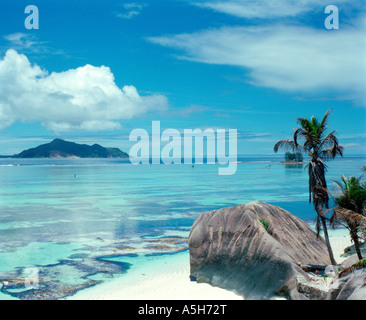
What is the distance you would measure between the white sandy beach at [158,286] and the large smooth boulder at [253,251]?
767mm

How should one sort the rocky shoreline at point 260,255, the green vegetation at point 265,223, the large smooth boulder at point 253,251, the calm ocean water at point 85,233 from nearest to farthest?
the rocky shoreline at point 260,255 → the large smooth boulder at point 253,251 → the green vegetation at point 265,223 → the calm ocean water at point 85,233

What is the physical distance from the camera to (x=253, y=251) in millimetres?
16500

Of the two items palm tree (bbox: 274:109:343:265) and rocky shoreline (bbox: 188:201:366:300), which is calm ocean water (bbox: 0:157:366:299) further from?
palm tree (bbox: 274:109:343:265)

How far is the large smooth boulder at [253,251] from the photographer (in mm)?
15406

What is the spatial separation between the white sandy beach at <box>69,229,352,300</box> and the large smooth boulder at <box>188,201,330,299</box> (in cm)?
77

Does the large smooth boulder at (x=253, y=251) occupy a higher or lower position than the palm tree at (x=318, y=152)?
lower

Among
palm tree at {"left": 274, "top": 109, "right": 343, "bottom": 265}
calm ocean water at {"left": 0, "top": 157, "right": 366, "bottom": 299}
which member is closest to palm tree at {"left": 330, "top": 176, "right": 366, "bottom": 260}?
palm tree at {"left": 274, "top": 109, "right": 343, "bottom": 265}

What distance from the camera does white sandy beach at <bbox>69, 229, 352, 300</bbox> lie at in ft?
55.3

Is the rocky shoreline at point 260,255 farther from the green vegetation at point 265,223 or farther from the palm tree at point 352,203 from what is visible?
the palm tree at point 352,203

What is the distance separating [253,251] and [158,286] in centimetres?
547

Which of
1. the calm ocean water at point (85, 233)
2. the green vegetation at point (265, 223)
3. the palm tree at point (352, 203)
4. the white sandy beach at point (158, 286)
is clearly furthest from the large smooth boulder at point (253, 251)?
the calm ocean water at point (85, 233)

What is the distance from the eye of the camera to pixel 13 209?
4559 centimetres

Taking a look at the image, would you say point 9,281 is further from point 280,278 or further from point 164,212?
point 164,212
